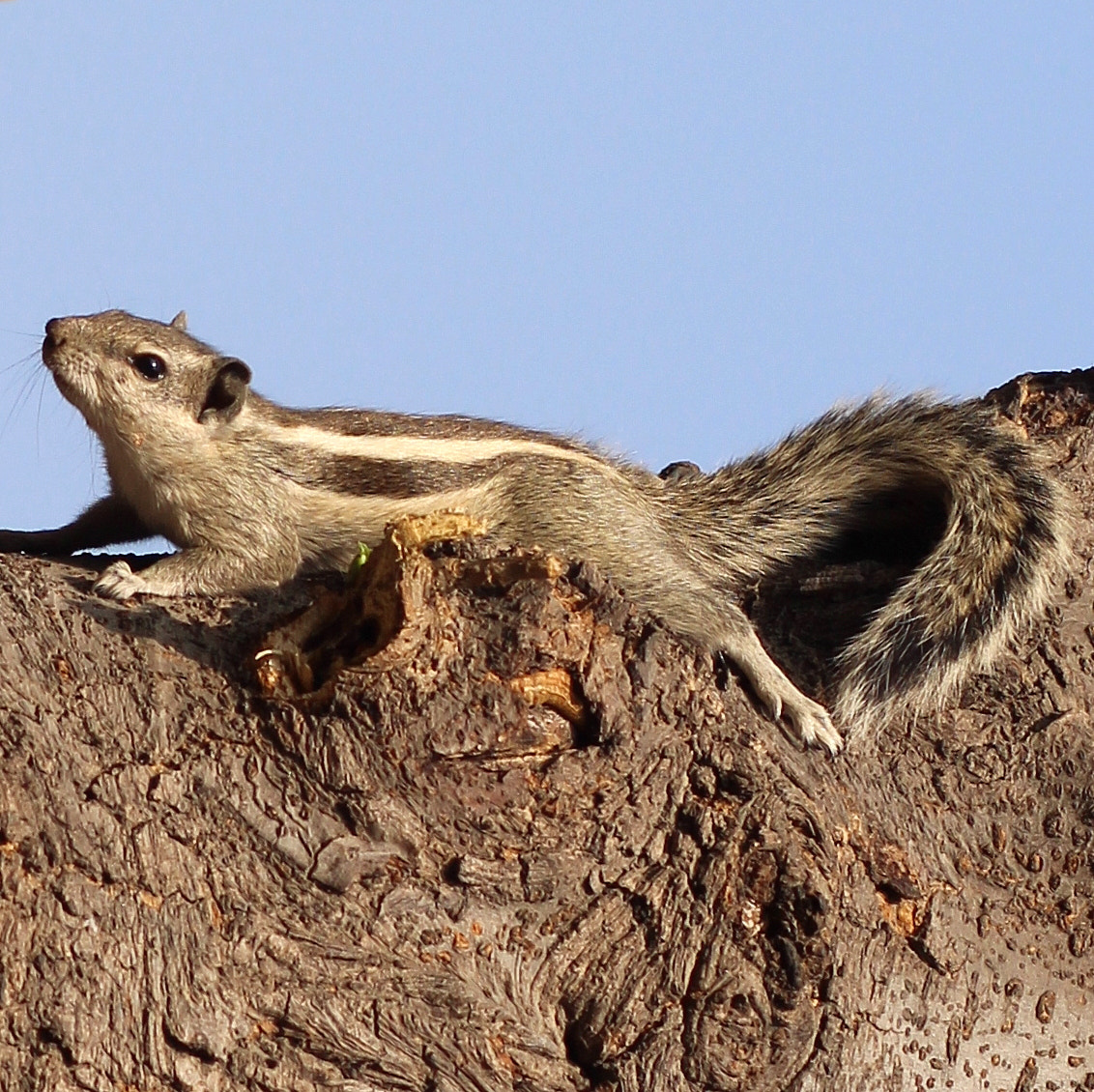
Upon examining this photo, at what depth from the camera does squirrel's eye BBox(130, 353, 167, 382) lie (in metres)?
5.30

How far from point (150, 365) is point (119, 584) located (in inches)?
63.1

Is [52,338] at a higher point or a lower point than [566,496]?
Answer: higher

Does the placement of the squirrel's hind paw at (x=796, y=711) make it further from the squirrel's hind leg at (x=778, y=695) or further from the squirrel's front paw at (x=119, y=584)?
the squirrel's front paw at (x=119, y=584)

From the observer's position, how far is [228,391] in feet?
17.3

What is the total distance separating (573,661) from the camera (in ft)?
11.0

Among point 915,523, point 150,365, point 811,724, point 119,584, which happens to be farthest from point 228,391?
point 811,724

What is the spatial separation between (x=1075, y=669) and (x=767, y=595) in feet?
3.08

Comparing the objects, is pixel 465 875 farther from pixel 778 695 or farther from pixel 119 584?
Answer: pixel 119 584

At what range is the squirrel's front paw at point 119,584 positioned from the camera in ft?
12.6

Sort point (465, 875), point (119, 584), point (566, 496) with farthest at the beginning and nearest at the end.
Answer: point (566, 496) < point (119, 584) < point (465, 875)

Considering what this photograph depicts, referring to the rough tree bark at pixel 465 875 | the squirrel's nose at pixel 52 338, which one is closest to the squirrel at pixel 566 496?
the squirrel's nose at pixel 52 338

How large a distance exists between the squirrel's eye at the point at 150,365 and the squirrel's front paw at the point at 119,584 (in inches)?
51.7

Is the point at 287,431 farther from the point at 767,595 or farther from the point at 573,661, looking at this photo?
the point at 573,661

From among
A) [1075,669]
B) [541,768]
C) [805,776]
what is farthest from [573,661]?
[1075,669]
